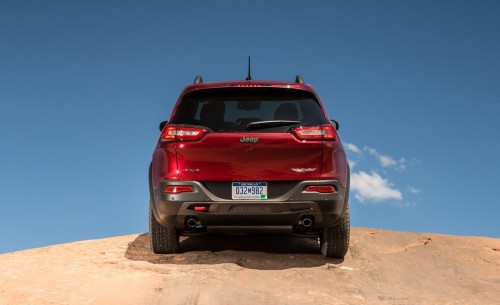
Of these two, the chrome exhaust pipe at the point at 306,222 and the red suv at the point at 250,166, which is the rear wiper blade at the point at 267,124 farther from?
the chrome exhaust pipe at the point at 306,222

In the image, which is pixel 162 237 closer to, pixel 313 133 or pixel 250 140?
pixel 250 140

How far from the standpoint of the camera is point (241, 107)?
6.61 metres

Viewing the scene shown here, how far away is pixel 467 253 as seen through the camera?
841 cm

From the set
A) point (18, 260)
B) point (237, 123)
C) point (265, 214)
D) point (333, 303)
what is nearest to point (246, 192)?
point (265, 214)

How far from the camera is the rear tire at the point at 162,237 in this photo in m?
7.04

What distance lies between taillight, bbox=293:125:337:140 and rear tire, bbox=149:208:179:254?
193 cm

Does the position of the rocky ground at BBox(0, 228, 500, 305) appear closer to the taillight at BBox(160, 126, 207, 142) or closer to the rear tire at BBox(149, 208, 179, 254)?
the rear tire at BBox(149, 208, 179, 254)

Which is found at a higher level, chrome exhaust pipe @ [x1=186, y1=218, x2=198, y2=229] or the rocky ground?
chrome exhaust pipe @ [x1=186, y1=218, x2=198, y2=229]

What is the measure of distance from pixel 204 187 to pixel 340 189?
1.41 m

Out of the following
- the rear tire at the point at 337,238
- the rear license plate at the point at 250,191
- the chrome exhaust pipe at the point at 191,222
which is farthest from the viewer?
the rear tire at the point at 337,238

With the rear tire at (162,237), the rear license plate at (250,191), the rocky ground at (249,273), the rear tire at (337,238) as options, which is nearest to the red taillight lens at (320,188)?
the rear license plate at (250,191)

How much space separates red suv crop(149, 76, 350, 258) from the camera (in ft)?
20.3

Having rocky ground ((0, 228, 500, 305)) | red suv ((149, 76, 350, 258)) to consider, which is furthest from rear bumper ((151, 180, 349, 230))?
rocky ground ((0, 228, 500, 305))

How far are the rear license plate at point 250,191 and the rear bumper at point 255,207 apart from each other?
0.05m
